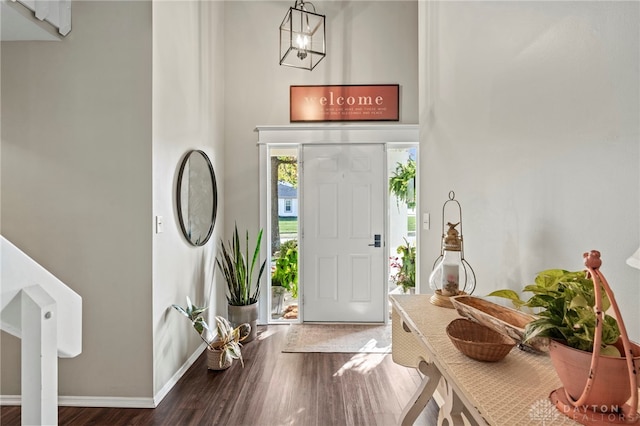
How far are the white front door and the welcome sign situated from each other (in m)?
0.33

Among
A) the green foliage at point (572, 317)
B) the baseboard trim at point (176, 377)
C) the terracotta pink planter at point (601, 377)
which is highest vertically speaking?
the green foliage at point (572, 317)

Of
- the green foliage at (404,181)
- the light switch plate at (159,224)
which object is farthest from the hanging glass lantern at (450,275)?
the green foliage at (404,181)

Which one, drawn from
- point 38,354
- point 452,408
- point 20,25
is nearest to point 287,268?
point 452,408

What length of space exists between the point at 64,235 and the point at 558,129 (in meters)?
2.64

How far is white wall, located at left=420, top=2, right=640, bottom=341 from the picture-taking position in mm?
895

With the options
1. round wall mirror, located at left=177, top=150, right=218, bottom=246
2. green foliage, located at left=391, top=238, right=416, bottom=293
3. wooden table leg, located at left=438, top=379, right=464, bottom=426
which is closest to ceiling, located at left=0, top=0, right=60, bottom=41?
round wall mirror, located at left=177, top=150, right=218, bottom=246

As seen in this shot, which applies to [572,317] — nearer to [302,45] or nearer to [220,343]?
[220,343]

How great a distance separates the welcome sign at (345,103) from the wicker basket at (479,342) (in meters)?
2.85

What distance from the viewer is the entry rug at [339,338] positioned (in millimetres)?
2908

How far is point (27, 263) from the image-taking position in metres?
0.75

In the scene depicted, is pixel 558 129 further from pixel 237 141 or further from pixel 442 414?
pixel 237 141

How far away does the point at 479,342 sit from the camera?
92 centimetres

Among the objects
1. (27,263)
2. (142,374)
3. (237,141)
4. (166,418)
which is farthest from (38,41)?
(166,418)

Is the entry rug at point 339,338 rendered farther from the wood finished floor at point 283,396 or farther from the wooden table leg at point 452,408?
the wooden table leg at point 452,408
